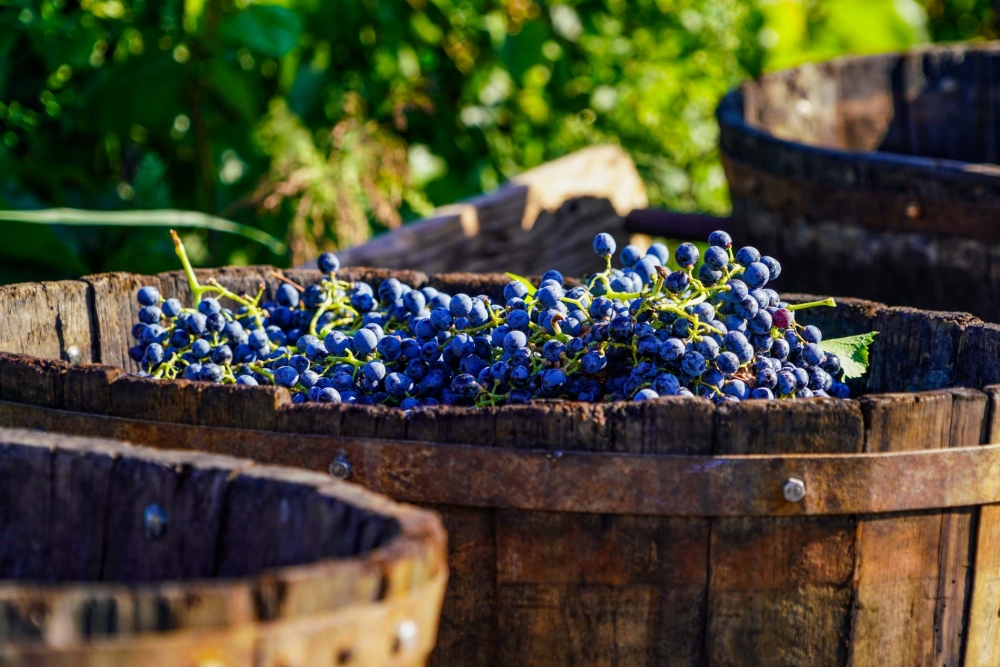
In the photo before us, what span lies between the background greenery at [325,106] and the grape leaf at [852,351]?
2104 mm

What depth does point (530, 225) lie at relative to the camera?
3.80 meters

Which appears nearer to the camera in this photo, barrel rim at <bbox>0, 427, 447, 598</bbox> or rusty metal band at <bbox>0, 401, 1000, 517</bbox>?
barrel rim at <bbox>0, 427, 447, 598</bbox>

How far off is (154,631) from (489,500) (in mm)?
620

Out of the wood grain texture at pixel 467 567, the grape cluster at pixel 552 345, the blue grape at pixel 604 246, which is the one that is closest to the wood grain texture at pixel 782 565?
the grape cluster at pixel 552 345

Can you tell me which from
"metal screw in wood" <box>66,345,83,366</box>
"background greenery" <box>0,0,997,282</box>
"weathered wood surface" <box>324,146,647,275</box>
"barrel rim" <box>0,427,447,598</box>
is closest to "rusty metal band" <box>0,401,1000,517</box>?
"barrel rim" <box>0,427,447,598</box>

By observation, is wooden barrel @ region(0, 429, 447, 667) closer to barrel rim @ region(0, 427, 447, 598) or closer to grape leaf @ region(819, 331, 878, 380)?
barrel rim @ region(0, 427, 447, 598)

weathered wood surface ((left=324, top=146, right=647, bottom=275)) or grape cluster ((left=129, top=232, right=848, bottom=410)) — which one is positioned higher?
weathered wood surface ((left=324, top=146, right=647, bottom=275))

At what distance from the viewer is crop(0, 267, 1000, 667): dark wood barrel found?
141 cm

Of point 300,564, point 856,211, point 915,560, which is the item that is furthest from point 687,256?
point 856,211

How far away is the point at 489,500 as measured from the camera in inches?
56.4

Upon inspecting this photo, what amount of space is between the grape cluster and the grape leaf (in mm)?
28

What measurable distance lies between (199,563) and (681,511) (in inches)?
23.6

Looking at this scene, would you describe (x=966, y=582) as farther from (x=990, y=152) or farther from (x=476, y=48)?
(x=476, y=48)

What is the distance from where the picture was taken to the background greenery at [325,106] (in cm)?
336
